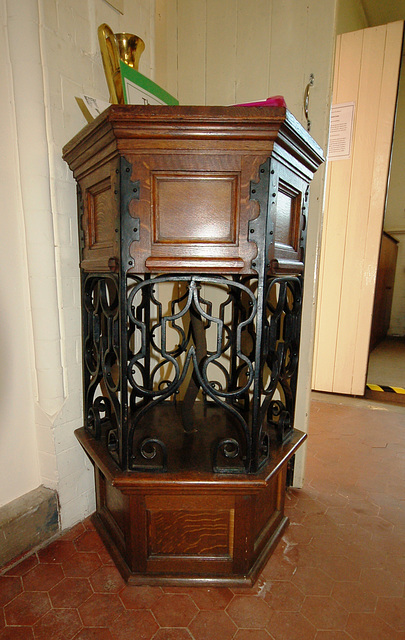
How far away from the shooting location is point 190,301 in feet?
3.98

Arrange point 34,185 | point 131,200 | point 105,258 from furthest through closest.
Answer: point 34,185, point 105,258, point 131,200

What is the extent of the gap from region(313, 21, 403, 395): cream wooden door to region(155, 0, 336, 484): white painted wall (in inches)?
63.8

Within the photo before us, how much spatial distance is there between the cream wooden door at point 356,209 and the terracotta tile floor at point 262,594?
1737mm

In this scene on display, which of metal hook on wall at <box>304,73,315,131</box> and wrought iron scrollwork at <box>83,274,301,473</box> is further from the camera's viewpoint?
metal hook on wall at <box>304,73,315,131</box>

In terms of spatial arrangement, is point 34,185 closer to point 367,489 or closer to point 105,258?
point 105,258

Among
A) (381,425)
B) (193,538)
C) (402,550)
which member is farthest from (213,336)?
(381,425)

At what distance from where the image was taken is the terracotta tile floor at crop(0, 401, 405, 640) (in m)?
1.18

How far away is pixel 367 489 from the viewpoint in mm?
1995

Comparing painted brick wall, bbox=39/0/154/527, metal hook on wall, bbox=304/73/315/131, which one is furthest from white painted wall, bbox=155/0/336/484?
painted brick wall, bbox=39/0/154/527

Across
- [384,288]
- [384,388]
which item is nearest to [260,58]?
[384,388]

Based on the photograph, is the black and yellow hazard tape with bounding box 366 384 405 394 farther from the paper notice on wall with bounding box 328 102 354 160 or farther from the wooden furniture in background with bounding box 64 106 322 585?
the wooden furniture in background with bounding box 64 106 322 585

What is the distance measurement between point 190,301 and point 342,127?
2642 millimetres

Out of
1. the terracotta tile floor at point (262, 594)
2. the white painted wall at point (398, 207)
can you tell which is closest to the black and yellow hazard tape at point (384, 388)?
the terracotta tile floor at point (262, 594)

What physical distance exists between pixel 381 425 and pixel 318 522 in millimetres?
1430
